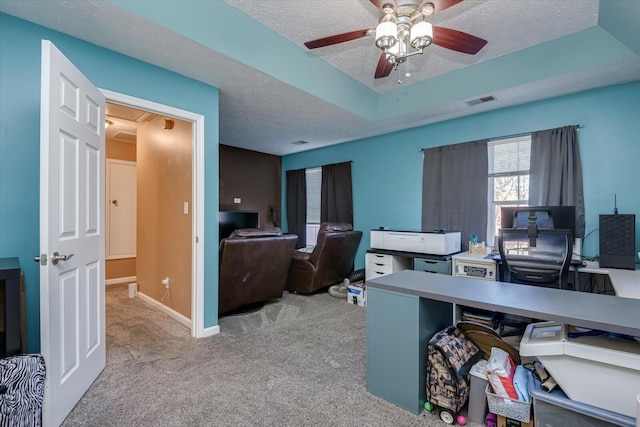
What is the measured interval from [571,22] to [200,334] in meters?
4.16

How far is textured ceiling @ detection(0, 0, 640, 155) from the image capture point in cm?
199

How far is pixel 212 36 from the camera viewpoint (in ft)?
7.17

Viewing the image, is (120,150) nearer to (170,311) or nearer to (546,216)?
(170,311)

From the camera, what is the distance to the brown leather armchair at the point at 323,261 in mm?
4082

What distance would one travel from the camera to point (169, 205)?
131 inches

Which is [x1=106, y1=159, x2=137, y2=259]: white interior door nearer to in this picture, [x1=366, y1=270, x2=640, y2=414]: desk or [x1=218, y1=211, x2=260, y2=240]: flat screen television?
[x1=218, y1=211, x2=260, y2=240]: flat screen television

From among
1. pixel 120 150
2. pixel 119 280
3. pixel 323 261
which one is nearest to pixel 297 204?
pixel 323 261

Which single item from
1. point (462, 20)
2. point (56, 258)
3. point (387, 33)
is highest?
point (462, 20)

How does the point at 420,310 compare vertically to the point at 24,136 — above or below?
below

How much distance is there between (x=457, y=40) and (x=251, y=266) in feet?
9.07

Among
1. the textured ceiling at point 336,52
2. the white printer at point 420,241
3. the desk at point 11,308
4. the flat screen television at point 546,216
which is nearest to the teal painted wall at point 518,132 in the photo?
the textured ceiling at point 336,52

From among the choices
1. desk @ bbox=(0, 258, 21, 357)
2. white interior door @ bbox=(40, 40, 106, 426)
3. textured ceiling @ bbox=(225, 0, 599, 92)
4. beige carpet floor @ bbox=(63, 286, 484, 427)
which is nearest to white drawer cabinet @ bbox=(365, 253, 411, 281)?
beige carpet floor @ bbox=(63, 286, 484, 427)

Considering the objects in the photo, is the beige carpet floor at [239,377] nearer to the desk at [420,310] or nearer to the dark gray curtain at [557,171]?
the desk at [420,310]

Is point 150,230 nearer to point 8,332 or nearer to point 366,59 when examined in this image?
point 8,332
